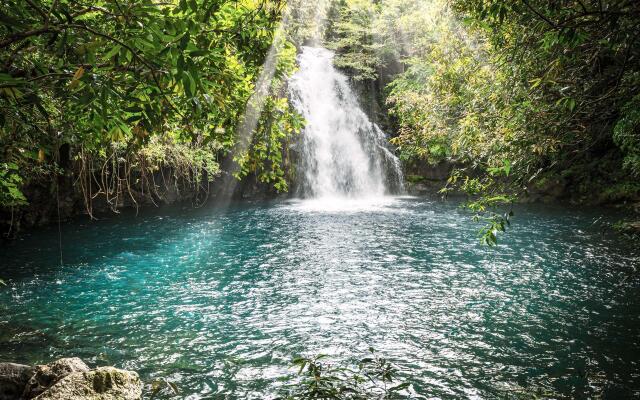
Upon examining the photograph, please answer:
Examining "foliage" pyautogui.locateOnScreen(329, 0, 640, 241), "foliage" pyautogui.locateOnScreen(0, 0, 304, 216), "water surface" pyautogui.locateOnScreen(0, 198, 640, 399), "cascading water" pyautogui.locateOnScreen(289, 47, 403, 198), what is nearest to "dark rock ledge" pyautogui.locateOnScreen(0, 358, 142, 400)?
"water surface" pyautogui.locateOnScreen(0, 198, 640, 399)

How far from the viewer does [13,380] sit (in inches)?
254

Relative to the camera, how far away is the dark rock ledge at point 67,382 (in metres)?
5.91

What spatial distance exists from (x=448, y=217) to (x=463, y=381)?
600 inches

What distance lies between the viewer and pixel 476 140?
10383mm

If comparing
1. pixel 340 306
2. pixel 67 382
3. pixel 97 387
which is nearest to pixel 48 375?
pixel 67 382

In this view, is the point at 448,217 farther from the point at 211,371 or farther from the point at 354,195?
the point at 211,371

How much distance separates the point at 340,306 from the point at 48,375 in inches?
243

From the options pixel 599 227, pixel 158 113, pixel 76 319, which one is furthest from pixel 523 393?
pixel 599 227

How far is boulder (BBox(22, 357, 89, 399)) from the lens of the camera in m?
6.25

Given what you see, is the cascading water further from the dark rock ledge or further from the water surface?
the dark rock ledge

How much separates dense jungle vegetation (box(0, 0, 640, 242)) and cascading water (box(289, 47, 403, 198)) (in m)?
11.9

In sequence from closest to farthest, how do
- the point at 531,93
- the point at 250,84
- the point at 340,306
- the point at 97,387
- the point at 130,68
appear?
the point at 130,68
the point at 250,84
the point at 97,387
the point at 531,93
the point at 340,306

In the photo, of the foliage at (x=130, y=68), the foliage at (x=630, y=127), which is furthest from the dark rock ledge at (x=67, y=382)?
the foliage at (x=630, y=127)

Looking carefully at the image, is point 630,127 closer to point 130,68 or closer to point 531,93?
point 531,93
